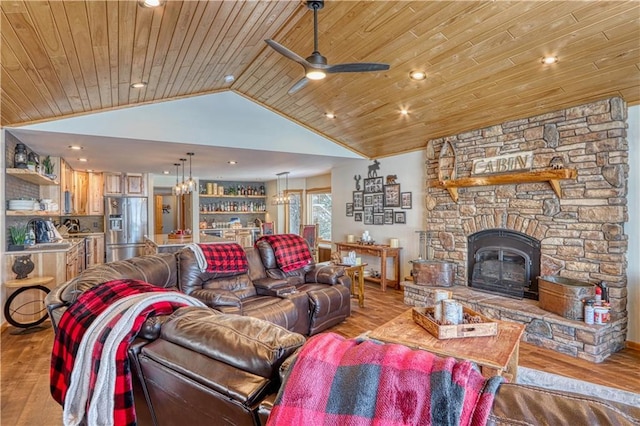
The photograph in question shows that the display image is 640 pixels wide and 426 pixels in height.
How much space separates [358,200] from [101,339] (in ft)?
19.9

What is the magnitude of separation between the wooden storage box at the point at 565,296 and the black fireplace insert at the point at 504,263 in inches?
15.7

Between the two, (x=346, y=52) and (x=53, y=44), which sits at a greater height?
(x=346, y=52)

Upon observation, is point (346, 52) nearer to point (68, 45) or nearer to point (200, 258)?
point (68, 45)

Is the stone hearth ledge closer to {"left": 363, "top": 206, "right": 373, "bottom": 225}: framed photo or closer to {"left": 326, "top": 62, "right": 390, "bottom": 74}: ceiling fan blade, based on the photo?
{"left": 363, "top": 206, "right": 373, "bottom": 225}: framed photo

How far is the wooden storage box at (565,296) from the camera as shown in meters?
3.40

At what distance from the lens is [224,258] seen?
3.80 meters

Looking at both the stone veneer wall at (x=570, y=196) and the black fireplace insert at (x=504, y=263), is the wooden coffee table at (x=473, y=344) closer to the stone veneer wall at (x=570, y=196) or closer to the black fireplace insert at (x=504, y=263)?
the stone veneer wall at (x=570, y=196)

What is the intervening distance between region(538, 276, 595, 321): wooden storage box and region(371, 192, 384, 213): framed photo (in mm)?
3157

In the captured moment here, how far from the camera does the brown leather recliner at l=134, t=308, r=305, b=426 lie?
0.98 metres

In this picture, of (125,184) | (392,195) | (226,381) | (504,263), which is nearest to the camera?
(226,381)

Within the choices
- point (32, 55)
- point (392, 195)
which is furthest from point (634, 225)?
point (32, 55)

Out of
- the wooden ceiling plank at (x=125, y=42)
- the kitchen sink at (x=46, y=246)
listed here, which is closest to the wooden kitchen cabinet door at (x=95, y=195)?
the kitchen sink at (x=46, y=246)

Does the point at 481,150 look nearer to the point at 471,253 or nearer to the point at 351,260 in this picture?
the point at 471,253

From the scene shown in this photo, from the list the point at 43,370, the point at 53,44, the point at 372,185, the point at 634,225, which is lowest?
the point at 43,370
